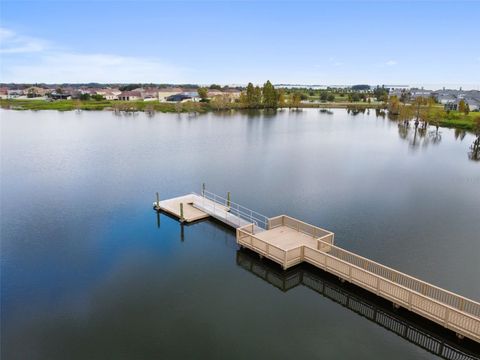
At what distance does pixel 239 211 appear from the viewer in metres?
24.2

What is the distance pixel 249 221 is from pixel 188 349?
11.2m

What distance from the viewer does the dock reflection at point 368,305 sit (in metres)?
12.2

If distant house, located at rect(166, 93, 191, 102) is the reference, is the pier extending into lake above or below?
below

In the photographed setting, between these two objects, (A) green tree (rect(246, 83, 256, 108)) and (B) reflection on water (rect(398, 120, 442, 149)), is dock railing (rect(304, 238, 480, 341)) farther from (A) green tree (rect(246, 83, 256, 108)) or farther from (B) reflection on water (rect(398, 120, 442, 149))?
(A) green tree (rect(246, 83, 256, 108))

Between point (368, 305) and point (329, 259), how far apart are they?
8.91 feet

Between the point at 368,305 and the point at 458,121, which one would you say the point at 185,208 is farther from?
the point at 458,121

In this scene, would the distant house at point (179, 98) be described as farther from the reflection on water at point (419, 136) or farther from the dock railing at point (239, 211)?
the dock railing at point (239, 211)

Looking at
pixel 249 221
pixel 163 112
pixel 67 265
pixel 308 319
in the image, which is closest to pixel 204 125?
pixel 163 112

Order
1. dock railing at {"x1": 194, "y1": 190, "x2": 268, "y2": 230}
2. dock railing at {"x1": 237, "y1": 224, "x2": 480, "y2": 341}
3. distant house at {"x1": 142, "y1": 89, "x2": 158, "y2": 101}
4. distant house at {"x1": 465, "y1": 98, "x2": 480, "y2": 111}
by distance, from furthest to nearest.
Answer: distant house at {"x1": 142, "y1": 89, "x2": 158, "y2": 101}
distant house at {"x1": 465, "y1": 98, "x2": 480, "y2": 111}
dock railing at {"x1": 194, "y1": 190, "x2": 268, "y2": 230}
dock railing at {"x1": 237, "y1": 224, "x2": 480, "y2": 341}

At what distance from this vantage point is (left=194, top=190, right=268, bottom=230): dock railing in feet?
72.2

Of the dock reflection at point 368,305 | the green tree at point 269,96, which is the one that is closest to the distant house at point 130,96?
the green tree at point 269,96

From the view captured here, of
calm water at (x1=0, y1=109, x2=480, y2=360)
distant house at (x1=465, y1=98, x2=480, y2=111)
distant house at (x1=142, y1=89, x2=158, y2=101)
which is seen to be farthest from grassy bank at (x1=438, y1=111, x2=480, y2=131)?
distant house at (x1=142, y1=89, x2=158, y2=101)

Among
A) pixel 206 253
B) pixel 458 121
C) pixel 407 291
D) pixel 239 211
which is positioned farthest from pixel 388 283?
pixel 458 121

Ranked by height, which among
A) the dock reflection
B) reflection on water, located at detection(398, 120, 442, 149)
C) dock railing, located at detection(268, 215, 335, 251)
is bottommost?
the dock reflection
